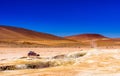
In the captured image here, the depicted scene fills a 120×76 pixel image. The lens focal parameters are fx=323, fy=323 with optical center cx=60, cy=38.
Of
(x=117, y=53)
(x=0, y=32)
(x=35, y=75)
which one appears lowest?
(x=35, y=75)

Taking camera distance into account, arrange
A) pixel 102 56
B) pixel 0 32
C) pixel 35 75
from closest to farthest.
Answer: pixel 35 75
pixel 102 56
pixel 0 32

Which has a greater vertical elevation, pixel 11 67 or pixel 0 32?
pixel 0 32

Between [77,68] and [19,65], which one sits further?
[19,65]

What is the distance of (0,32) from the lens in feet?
652

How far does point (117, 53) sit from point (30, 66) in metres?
13.5

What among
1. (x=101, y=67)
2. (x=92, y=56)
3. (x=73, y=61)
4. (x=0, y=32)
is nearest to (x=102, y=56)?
(x=92, y=56)

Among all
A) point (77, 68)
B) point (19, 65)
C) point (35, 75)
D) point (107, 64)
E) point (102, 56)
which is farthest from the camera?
point (102, 56)

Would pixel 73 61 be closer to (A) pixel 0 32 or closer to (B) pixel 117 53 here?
(B) pixel 117 53

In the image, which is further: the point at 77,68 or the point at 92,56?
the point at 92,56

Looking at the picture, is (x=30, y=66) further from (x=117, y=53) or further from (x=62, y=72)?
(x=117, y=53)

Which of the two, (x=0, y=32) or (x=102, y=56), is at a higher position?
(x=0, y=32)

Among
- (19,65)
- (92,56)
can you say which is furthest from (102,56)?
(19,65)

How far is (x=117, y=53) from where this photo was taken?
1909 inches

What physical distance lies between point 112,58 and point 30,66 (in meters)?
11.3
